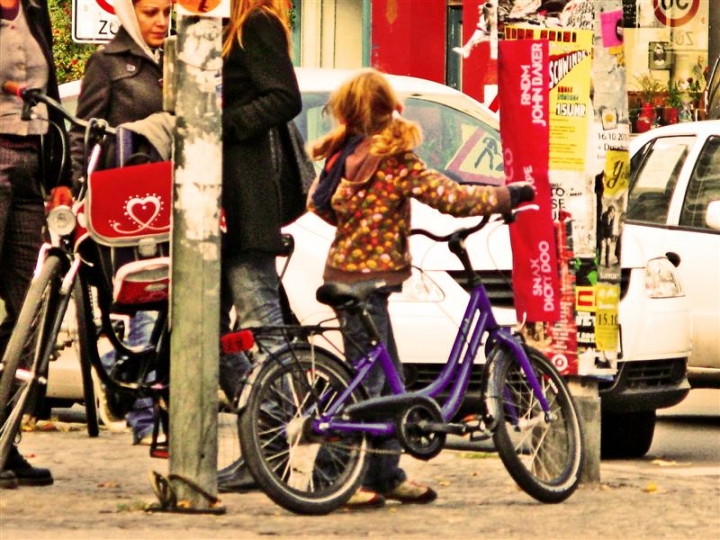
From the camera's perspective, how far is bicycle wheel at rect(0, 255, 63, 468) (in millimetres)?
7656

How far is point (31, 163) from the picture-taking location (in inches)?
325

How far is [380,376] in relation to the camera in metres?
7.96

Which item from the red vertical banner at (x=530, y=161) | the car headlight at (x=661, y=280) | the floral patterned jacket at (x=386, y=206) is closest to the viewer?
the floral patterned jacket at (x=386, y=206)

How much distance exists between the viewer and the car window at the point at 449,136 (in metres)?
10.6

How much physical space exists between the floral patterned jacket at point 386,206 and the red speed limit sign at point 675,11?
19538 millimetres

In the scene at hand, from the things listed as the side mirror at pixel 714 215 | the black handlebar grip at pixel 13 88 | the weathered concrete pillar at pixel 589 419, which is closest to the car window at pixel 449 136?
the side mirror at pixel 714 215

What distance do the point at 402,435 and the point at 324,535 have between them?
708 millimetres

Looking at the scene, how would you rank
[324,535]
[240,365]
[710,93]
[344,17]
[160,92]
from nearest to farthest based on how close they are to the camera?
[324,535] < [240,365] < [160,92] < [710,93] < [344,17]

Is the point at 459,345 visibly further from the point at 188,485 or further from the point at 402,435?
the point at 188,485

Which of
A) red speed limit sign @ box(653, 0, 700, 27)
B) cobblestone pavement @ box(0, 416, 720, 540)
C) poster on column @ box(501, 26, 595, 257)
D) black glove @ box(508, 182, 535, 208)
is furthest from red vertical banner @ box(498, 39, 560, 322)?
red speed limit sign @ box(653, 0, 700, 27)

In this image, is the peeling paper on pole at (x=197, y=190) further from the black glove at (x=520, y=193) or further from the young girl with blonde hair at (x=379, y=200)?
the black glove at (x=520, y=193)

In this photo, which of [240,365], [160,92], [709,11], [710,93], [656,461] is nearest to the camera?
[240,365]

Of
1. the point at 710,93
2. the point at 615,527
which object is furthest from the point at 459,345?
the point at 710,93

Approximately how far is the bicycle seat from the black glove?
2.07ft
